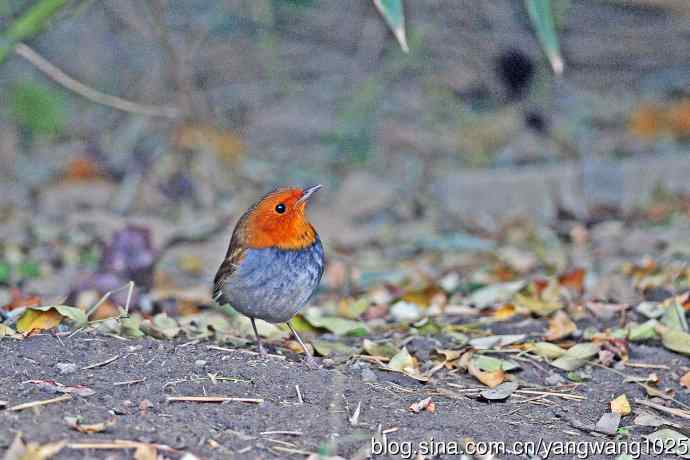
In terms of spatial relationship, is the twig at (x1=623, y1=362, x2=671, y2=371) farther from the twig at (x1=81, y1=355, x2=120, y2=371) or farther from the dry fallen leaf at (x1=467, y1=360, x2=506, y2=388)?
the twig at (x1=81, y1=355, x2=120, y2=371)

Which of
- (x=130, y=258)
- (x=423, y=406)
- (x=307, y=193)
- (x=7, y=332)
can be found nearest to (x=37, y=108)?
(x=130, y=258)

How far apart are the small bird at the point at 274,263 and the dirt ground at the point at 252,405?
240mm

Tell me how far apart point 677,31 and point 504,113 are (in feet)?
4.31

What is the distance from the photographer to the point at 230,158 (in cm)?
739

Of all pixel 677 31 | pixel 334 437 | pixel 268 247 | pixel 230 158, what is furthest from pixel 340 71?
pixel 334 437

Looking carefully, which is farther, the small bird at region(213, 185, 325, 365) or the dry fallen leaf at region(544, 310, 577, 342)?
the dry fallen leaf at region(544, 310, 577, 342)

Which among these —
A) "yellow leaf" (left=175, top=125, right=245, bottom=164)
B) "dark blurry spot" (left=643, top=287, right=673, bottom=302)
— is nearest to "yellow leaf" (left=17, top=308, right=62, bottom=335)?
"dark blurry spot" (left=643, top=287, right=673, bottom=302)

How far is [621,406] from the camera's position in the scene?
3592 millimetres

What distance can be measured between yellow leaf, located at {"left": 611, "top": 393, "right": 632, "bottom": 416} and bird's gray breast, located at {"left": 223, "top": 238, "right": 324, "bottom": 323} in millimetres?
1129

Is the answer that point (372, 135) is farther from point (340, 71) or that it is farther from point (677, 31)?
point (677, 31)

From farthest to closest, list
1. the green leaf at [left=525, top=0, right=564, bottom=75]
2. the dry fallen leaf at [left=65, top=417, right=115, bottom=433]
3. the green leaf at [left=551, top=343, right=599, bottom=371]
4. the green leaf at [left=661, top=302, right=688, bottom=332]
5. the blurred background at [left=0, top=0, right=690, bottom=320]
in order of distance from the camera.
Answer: the blurred background at [left=0, top=0, right=690, bottom=320], the green leaf at [left=661, top=302, right=688, bottom=332], the green leaf at [left=551, top=343, right=599, bottom=371], the green leaf at [left=525, top=0, right=564, bottom=75], the dry fallen leaf at [left=65, top=417, right=115, bottom=433]

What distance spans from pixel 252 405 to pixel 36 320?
37.3 inches

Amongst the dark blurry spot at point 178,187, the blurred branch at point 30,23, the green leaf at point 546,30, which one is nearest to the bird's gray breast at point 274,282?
the green leaf at point 546,30

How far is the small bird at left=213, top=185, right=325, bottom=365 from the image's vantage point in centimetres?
398
